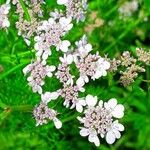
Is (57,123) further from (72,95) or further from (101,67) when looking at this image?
(101,67)

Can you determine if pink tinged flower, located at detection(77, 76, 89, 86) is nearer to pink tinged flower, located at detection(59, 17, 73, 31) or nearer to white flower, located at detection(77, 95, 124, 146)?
white flower, located at detection(77, 95, 124, 146)

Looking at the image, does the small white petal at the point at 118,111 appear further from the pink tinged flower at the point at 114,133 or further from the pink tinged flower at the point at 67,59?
the pink tinged flower at the point at 67,59

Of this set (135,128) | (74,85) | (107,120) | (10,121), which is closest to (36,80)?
(74,85)

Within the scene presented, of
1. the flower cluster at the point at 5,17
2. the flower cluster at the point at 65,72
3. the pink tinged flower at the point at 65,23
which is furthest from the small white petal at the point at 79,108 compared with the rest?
the flower cluster at the point at 5,17

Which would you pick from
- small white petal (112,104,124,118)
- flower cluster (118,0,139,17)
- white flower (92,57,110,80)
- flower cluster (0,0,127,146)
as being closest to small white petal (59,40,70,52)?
flower cluster (0,0,127,146)

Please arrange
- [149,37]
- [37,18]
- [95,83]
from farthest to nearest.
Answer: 1. [149,37]
2. [95,83]
3. [37,18]

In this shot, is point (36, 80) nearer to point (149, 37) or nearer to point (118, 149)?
point (118, 149)

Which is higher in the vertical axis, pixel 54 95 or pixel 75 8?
pixel 75 8

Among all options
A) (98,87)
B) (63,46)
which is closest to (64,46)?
(63,46)

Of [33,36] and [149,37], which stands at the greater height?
[33,36]
